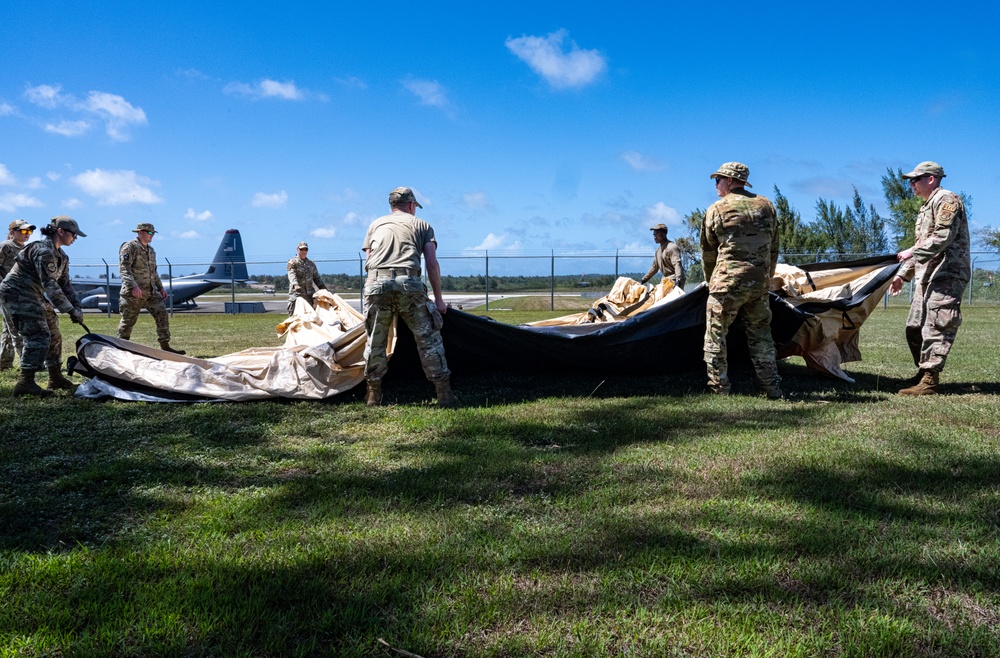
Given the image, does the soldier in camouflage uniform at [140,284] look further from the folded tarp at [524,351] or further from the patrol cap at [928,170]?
the patrol cap at [928,170]

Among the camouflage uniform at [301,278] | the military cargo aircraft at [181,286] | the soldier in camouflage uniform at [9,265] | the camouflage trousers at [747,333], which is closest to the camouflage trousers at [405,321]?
the camouflage trousers at [747,333]

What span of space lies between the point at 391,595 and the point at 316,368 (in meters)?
3.98

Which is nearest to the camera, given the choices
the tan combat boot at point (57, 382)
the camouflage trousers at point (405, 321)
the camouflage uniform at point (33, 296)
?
the camouflage trousers at point (405, 321)

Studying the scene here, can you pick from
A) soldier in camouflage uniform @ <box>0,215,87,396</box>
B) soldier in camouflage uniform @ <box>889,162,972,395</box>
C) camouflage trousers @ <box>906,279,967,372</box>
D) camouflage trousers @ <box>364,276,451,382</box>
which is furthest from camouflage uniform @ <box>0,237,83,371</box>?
camouflage trousers @ <box>906,279,967,372</box>

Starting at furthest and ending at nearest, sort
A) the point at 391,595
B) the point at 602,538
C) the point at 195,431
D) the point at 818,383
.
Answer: the point at 818,383
the point at 195,431
the point at 602,538
the point at 391,595

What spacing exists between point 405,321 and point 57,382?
3.75 meters

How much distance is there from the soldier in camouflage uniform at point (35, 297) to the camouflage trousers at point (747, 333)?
598cm

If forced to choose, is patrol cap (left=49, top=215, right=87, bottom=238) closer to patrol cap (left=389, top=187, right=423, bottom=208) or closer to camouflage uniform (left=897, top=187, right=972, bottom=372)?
patrol cap (left=389, top=187, right=423, bottom=208)

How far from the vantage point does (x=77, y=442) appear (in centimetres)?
482

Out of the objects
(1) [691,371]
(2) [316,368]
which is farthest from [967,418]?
(2) [316,368]

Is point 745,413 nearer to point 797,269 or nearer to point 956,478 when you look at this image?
point 956,478

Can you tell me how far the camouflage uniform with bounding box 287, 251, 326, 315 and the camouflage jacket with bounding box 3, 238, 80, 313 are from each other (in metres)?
5.36

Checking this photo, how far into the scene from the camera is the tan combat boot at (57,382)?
6.98 metres

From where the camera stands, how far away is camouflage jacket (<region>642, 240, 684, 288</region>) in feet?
34.8
